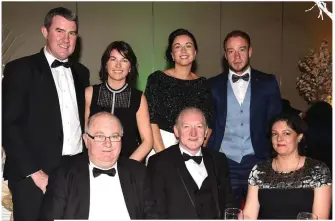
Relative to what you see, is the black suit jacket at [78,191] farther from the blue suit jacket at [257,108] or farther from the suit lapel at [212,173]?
the blue suit jacket at [257,108]

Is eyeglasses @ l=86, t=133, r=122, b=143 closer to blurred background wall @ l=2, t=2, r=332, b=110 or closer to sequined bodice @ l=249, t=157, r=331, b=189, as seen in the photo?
sequined bodice @ l=249, t=157, r=331, b=189

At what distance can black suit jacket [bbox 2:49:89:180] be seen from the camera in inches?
112

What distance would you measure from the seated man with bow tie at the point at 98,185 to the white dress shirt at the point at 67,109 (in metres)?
Result: 0.37

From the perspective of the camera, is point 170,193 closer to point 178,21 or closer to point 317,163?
point 317,163

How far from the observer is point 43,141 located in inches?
117

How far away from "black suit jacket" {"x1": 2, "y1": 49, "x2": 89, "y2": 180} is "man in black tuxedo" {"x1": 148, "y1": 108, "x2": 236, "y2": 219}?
2.26 ft

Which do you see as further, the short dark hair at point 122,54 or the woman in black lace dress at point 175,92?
the woman in black lace dress at point 175,92

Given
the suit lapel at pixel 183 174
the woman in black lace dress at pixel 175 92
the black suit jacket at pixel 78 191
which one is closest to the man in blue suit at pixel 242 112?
the woman in black lace dress at pixel 175 92

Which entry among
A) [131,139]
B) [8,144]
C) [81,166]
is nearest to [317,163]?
[131,139]

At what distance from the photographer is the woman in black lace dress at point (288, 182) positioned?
3.04 m

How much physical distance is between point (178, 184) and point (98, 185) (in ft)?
1.82

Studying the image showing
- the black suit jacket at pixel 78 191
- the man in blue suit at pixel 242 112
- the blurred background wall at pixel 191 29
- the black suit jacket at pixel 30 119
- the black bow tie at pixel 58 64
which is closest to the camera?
the black suit jacket at pixel 78 191

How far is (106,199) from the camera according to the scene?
8.84 feet

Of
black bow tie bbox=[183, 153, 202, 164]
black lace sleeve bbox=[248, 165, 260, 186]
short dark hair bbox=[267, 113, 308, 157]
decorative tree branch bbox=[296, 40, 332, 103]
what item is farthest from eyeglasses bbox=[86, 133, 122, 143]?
decorative tree branch bbox=[296, 40, 332, 103]
